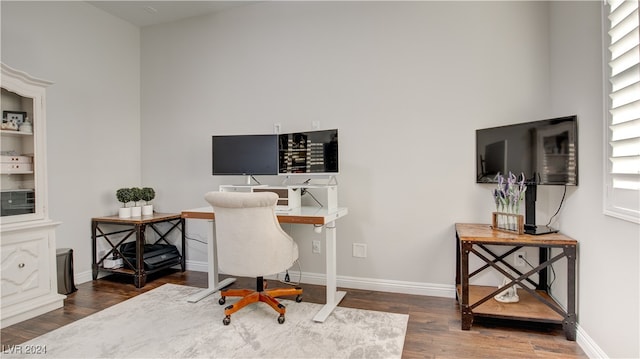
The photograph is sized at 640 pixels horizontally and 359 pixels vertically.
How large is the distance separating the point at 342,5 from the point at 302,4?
1.39 ft

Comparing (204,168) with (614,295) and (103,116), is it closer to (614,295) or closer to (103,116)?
(103,116)

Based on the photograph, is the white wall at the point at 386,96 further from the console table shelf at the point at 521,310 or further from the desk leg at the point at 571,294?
the desk leg at the point at 571,294

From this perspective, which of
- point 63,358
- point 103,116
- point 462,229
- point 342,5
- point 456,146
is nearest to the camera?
point 63,358

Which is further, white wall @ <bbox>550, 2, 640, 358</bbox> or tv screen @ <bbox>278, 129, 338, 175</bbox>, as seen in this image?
tv screen @ <bbox>278, 129, 338, 175</bbox>

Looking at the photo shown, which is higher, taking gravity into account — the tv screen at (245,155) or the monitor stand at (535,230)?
the tv screen at (245,155)

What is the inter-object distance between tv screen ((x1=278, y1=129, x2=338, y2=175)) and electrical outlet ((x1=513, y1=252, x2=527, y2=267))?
1.62 m

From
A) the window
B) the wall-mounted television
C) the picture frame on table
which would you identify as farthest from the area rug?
the picture frame on table

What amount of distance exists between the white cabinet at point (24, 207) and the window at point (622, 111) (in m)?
3.81

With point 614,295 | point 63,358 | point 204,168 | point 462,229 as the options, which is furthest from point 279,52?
point 614,295

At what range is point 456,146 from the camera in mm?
2760

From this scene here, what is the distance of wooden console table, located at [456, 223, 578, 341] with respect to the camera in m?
2.04

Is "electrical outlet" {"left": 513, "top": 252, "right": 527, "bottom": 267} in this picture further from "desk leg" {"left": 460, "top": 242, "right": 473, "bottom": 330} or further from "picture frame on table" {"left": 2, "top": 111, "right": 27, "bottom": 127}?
"picture frame on table" {"left": 2, "top": 111, "right": 27, "bottom": 127}

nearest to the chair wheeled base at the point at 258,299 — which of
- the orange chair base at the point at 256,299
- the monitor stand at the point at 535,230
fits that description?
the orange chair base at the point at 256,299

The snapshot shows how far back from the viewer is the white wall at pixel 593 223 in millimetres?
1554
